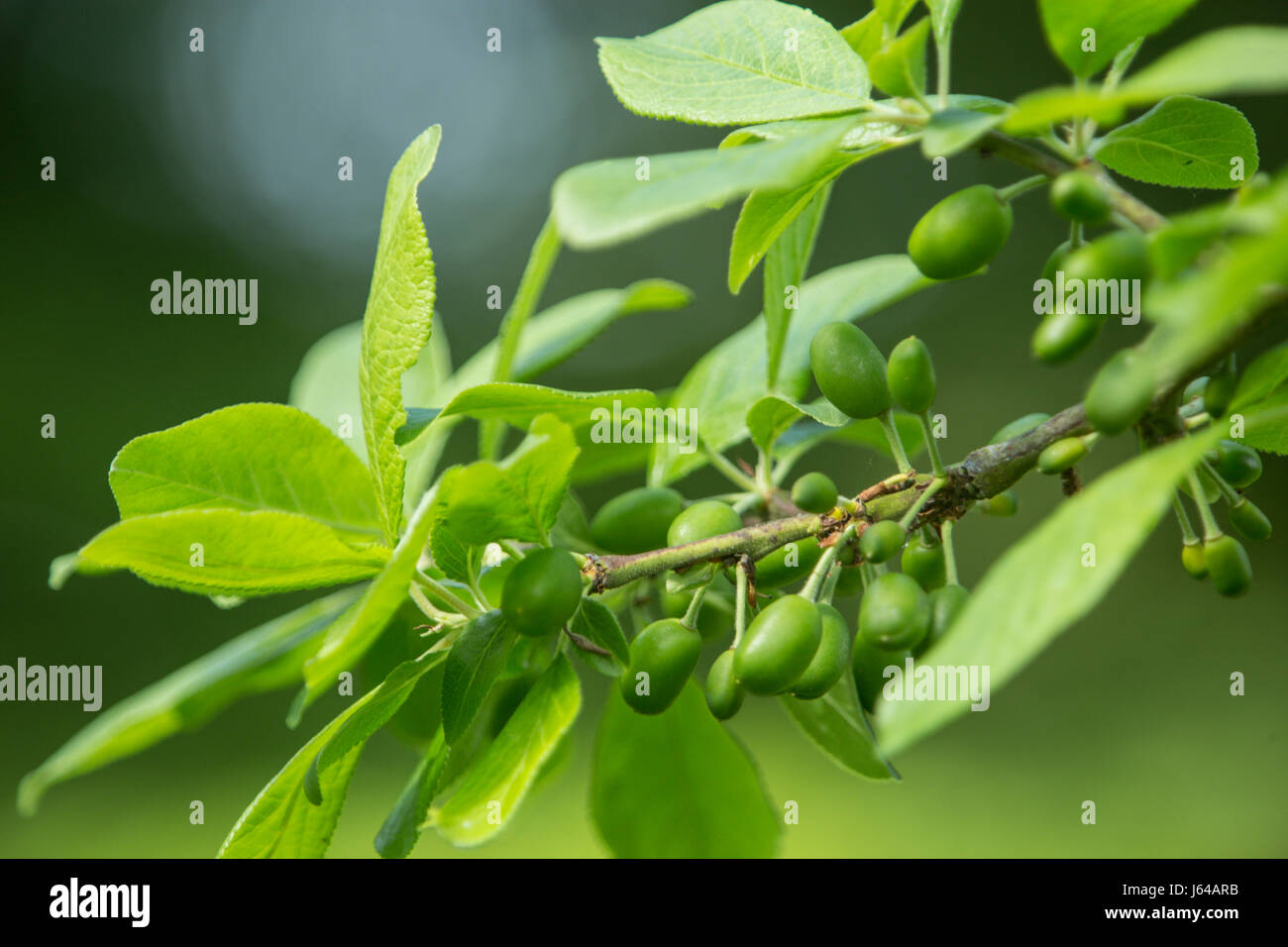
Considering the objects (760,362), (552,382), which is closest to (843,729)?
(760,362)

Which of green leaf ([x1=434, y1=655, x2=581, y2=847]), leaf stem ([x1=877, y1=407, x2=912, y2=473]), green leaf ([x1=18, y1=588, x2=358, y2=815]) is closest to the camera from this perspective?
green leaf ([x1=434, y1=655, x2=581, y2=847])

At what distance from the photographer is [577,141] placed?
229 inches

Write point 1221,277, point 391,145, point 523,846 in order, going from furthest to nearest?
point 391,145
point 523,846
point 1221,277

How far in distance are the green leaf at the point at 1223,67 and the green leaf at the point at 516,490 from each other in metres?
0.30

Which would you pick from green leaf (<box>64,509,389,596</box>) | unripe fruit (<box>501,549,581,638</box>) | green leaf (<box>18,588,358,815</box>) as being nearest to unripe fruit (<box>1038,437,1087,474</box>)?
unripe fruit (<box>501,549,581,638</box>)

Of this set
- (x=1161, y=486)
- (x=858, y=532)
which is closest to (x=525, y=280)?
(x=858, y=532)

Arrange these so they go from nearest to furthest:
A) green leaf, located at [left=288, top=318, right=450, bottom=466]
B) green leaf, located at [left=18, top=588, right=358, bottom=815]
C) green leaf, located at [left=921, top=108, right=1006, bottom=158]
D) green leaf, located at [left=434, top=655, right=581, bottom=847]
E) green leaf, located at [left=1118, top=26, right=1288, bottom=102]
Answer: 1. green leaf, located at [left=1118, top=26, right=1288, bottom=102]
2. green leaf, located at [left=921, top=108, right=1006, bottom=158]
3. green leaf, located at [left=434, top=655, right=581, bottom=847]
4. green leaf, located at [left=18, top=588, right=358, bottom=815]
5. green leaf, located at [left=288, top=318, right=450, bottom=466]

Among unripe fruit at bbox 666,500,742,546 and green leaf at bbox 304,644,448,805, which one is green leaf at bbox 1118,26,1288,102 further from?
green leaf at bbox 304,644,448,805

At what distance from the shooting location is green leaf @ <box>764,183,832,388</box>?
0.70 meters

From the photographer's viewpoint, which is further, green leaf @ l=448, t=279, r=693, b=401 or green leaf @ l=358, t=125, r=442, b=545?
green leaf @ l=448, t=279, r=693, b=401

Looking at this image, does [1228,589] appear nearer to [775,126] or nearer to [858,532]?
[858,532]

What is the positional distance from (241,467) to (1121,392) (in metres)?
0.51

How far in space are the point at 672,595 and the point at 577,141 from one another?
18.5 ft

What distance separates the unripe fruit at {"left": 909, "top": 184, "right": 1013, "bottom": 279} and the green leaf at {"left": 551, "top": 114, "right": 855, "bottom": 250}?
9 centimetres
